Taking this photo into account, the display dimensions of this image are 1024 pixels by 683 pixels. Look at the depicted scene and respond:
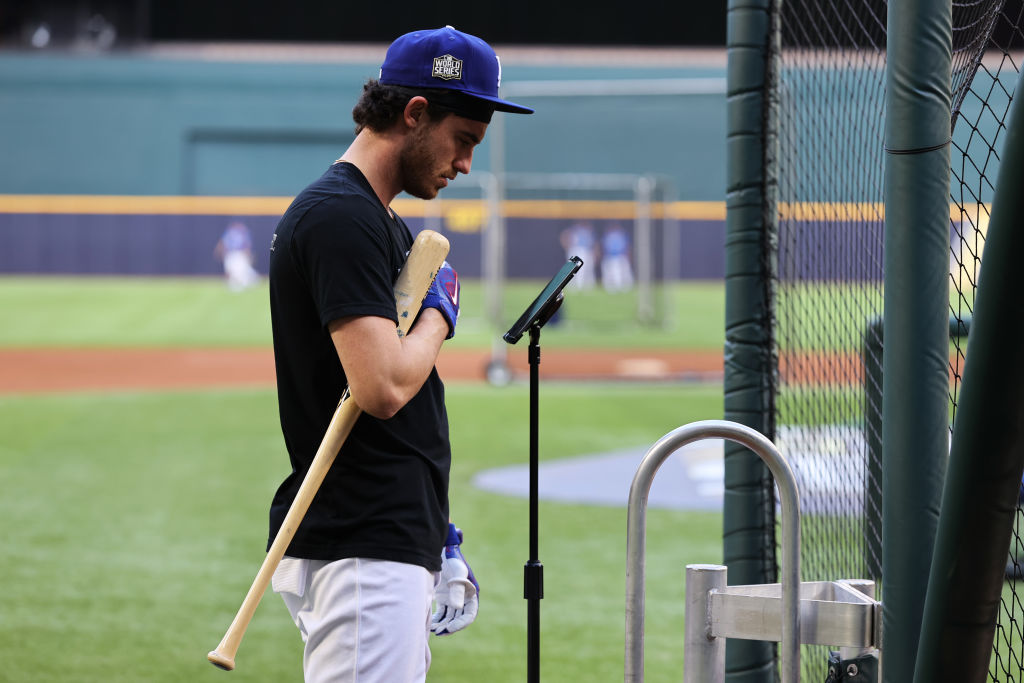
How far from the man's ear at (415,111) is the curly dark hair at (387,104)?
0.01 metres

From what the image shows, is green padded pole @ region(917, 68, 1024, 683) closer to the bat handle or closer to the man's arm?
the man's arm

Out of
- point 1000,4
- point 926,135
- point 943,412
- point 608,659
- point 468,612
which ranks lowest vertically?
point 608,659

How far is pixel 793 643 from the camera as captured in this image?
8.00 ft

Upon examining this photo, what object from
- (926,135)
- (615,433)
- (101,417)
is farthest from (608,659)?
(101,417)

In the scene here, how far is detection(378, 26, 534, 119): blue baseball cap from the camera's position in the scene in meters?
2.44

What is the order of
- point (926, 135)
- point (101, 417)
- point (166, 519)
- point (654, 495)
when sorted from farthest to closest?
point (101, 417) < point (654, 495) < point (166, 519) < point (926, 135)

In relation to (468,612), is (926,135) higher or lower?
higher

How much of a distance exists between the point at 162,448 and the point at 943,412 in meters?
8.67

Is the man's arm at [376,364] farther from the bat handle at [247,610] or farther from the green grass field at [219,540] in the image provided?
the green grass field at [219,540]

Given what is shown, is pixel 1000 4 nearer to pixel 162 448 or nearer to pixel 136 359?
pixel 162 448

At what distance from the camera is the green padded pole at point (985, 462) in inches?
73.4

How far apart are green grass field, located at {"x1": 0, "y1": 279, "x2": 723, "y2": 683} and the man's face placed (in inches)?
109

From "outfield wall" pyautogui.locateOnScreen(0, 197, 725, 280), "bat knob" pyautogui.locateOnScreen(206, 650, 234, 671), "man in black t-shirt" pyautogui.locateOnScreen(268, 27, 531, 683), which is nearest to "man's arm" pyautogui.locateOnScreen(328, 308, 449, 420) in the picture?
"man in black t-shirt" pyautogui.locateOnScreen(268, 27, 531, 683)

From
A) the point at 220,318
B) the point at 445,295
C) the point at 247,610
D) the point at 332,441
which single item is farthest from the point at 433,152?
the point at 220,318
